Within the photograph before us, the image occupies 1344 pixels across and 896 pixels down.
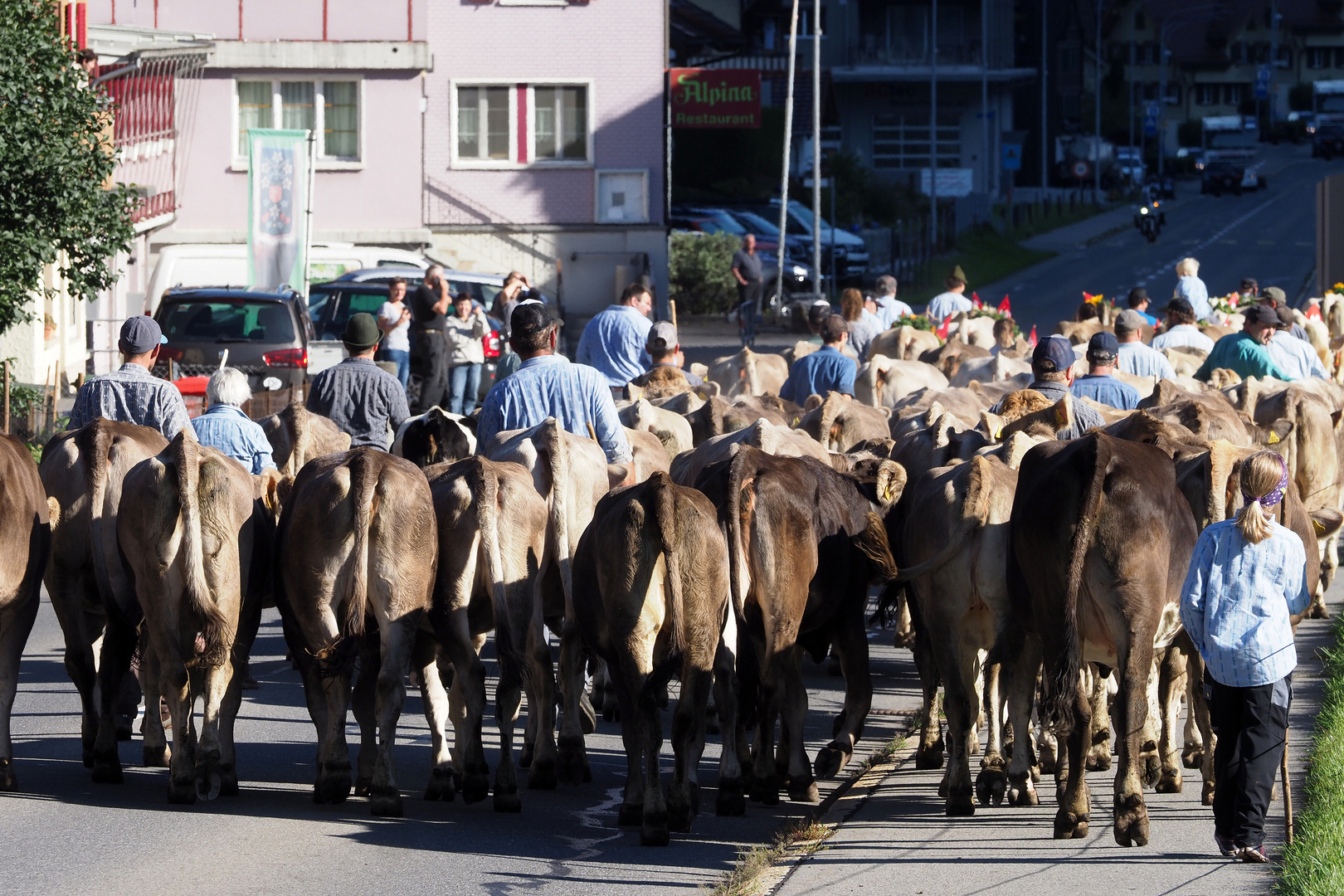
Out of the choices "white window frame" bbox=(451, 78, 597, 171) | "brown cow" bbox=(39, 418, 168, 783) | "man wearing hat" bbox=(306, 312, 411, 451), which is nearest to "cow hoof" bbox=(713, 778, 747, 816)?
"brown cow" bbox=(39, 418, 168, 783)

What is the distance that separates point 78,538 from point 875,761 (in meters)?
4.26

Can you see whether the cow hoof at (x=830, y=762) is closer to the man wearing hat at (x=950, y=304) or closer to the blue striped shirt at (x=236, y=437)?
the blue striped shirt at (x=236, y=437)

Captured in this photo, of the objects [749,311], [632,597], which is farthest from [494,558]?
[749,311]

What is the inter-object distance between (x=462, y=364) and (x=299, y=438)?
995cm

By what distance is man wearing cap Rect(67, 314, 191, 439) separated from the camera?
33.7 feet

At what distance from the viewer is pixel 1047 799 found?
884 cm

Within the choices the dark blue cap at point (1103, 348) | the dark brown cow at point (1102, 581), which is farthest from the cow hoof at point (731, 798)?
the dark blue cap at point (1103, 348)

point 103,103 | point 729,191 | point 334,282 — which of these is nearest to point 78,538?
point 103,103

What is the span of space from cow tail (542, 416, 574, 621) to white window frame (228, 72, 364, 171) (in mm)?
28608

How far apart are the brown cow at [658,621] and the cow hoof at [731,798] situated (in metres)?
0.26

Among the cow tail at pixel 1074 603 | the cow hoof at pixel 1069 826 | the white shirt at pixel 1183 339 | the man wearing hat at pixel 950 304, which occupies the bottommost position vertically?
the cow hoof at pixel 1069 826

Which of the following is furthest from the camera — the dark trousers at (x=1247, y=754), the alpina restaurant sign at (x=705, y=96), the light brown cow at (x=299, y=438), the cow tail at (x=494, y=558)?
the alpina restaurant sign at (x=705, y=96)

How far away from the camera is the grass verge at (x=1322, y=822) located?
274 inches

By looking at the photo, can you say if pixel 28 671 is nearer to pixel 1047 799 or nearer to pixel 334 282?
pixel 1047 799
